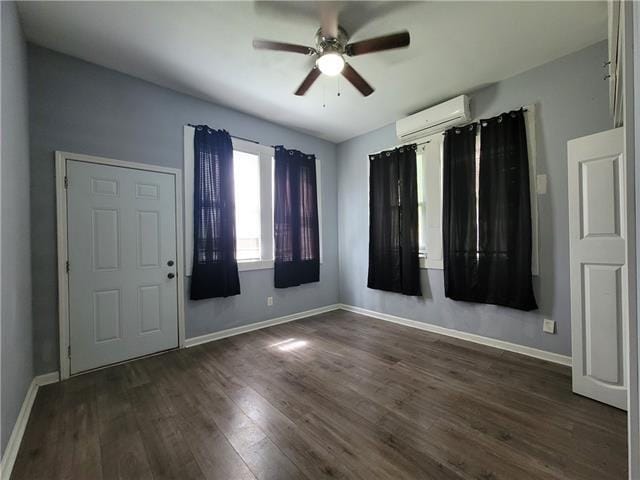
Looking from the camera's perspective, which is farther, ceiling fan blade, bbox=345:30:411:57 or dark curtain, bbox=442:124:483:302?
dark curtain, bbox=442:124:483:302

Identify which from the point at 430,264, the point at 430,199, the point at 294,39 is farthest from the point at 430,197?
the point at 294,39

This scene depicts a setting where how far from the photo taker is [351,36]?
2275 millimetres

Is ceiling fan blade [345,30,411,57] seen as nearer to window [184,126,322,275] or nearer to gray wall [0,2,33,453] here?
window [184,126,322,275]

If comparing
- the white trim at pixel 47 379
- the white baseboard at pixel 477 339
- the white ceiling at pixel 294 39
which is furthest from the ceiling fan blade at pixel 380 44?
the white trim at pixel 47 379

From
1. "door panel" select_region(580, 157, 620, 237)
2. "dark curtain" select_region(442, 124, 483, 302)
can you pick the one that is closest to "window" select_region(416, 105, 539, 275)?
"dark curtain" select_region(442, 124, 483, 302)

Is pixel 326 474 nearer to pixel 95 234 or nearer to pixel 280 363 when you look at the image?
pixel 280 363

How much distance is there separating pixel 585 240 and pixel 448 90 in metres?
2.11

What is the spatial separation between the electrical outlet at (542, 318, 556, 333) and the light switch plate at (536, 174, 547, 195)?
4.19 feet

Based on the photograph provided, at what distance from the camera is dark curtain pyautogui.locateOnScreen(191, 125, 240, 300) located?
3.16 metres

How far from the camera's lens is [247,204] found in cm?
373

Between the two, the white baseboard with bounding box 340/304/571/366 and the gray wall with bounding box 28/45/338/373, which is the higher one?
the gray wall with bounding box 28/45/338/373

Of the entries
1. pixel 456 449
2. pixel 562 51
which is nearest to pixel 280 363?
pixel 456 449

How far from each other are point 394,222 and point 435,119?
1.41 metres

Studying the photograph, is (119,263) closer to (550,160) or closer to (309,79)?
(309,79)
